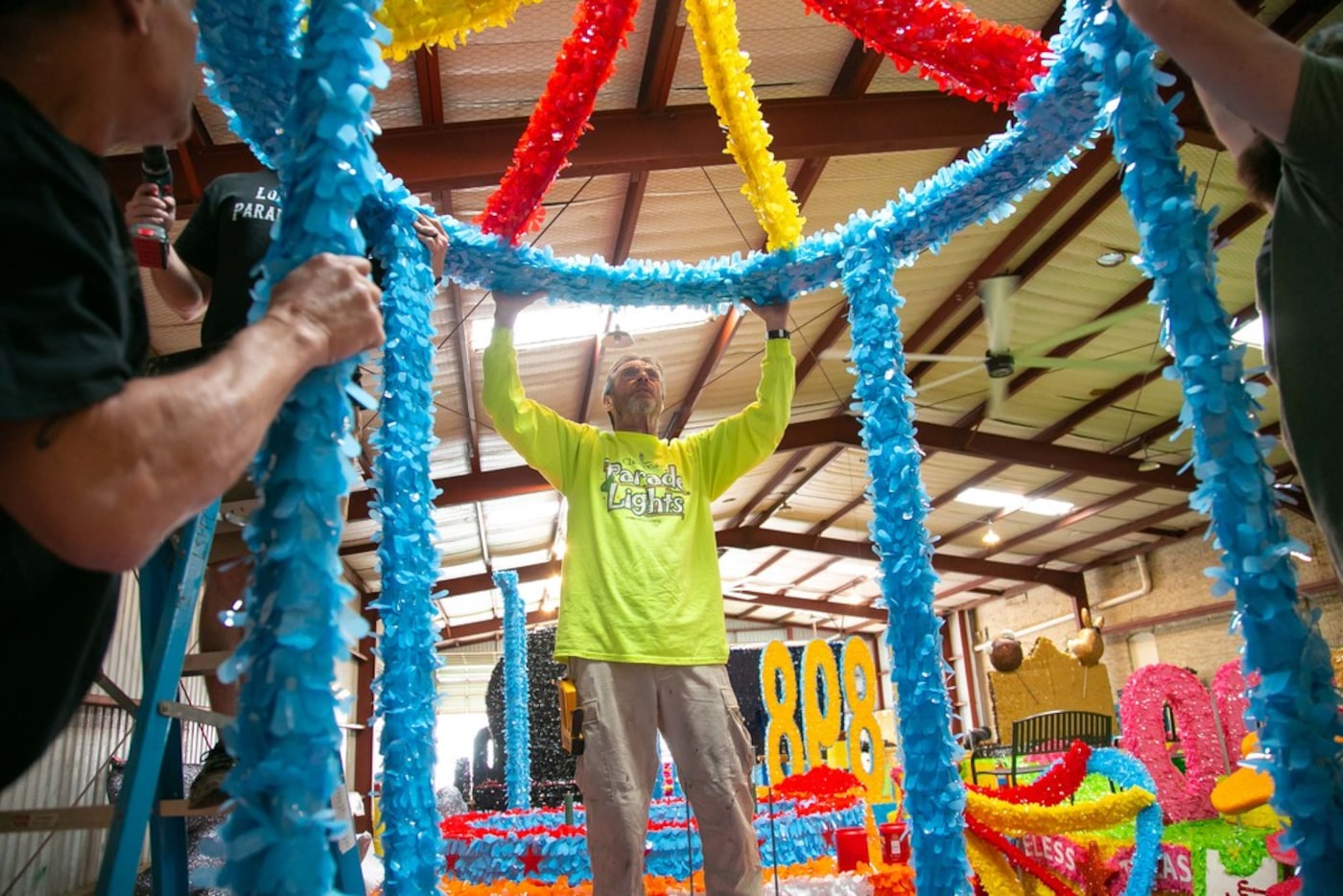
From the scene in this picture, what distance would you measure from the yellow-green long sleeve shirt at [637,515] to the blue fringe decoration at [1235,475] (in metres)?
1.41

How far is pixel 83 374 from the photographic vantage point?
0.70 meters

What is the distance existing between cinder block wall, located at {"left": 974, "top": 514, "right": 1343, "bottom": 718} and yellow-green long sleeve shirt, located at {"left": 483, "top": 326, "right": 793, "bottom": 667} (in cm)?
1326

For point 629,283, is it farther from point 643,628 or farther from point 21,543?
point 21,543

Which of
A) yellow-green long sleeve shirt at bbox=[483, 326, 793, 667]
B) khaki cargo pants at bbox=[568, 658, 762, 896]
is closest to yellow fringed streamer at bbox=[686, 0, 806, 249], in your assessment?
yellow-green long sleeve shirt at bbox=[483, 326, 793, 667]

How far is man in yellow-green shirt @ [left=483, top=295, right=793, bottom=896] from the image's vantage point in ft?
7.58

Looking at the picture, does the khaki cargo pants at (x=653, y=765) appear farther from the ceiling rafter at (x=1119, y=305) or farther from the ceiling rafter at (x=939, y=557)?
the ceiling rafter at (x=939, y=557)

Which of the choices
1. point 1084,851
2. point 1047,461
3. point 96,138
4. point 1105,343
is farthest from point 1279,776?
point 1047,461

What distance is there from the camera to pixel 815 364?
37.3 ft

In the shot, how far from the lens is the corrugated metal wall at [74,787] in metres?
5.34

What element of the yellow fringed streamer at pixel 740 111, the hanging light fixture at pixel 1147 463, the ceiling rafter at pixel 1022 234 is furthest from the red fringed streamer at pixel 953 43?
the hanging light fixture at pixel 1147 463

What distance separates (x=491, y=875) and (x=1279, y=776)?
14.5 feet

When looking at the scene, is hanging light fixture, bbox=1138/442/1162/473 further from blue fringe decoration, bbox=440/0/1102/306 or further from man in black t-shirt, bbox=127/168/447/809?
man in black t-shirt, bbox=127/168/447/809

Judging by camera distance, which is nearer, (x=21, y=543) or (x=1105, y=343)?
(x=21, y=543)

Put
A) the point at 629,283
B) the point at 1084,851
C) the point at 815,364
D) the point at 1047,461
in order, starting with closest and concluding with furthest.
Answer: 1. the point at 629,283
2. the point at 1084,851
3. the point at 815,364
4. the point at 1047,461
